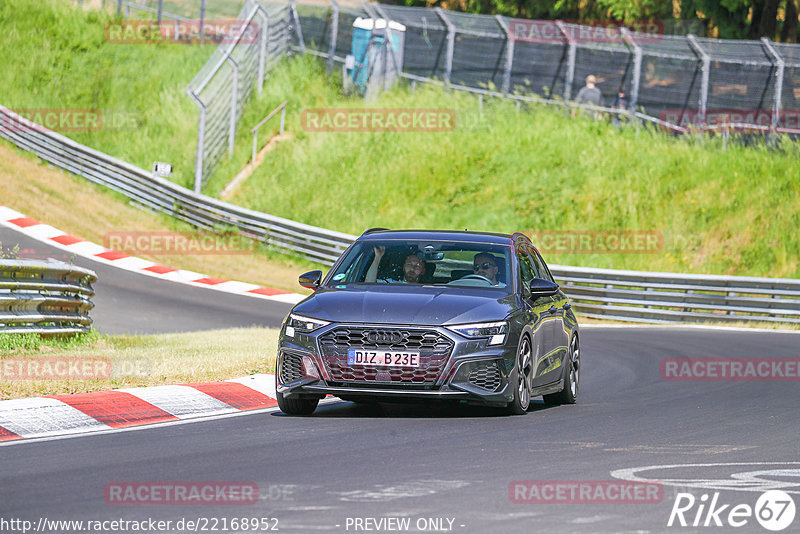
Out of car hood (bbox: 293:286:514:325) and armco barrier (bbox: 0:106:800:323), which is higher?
car hood (bbox: 293:286:514:325)

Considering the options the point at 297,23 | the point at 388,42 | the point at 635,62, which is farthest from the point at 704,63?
the point at 297,23

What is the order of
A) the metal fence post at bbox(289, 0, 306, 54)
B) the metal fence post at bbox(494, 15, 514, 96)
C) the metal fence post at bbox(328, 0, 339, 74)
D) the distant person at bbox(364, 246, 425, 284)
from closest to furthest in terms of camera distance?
the distant person at bbox(364, 246, 425, 284), the metal fence post at bbox(494, 15, 514, 96), the metal fence post at bbox(328, 0, 339, 74), the metal fence post at bbox(289, 0, 306, 54)

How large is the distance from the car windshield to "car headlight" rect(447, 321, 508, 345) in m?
0.83

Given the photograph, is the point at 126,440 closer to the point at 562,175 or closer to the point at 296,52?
the point at 562,175

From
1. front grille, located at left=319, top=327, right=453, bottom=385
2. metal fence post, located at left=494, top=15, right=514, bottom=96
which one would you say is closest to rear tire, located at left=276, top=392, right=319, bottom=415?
front grille, located at left=319, top=327, right=453, bottom=385

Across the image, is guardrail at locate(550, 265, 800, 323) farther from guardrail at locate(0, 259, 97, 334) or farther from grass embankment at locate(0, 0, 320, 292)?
guardrail at locate(0, 259, 97, 334)

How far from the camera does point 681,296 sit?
88.9 ft

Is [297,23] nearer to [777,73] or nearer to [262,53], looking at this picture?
[262,53]

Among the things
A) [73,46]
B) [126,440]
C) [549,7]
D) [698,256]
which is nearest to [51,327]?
[126,440]

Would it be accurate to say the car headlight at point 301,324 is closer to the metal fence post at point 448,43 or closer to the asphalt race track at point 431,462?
the asphalt race track at point 431,462

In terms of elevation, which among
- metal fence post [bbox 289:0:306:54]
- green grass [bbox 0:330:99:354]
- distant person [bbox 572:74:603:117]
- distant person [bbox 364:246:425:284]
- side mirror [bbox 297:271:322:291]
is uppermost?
metal fence post [bbox 289:0:306:54]

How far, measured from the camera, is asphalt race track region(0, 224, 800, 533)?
636cm

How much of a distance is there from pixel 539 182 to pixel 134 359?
2155cm

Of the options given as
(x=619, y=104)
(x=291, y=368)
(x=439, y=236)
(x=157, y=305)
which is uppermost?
(x=619, y=104)
